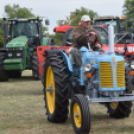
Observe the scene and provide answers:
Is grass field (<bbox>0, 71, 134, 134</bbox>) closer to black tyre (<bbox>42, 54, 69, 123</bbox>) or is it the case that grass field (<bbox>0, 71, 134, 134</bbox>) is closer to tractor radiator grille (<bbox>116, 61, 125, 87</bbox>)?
black tyre (<bbox>42, 54, 69, 123</bbox>)

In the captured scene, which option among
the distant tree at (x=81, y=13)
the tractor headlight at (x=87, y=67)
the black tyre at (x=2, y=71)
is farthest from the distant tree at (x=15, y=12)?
the tractor headlight at (x=87, y=67)

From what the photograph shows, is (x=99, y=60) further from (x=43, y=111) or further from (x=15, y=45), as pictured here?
(x=15, y=45)

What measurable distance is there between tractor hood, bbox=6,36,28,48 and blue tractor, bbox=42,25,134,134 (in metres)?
8.01

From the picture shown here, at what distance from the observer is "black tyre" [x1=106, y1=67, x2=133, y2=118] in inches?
236

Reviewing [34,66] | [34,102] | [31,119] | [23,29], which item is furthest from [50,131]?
[23,29]

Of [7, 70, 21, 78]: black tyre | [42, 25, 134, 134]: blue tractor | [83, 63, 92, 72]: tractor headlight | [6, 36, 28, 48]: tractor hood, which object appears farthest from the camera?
[7, 70, 21, 78]: black tyre

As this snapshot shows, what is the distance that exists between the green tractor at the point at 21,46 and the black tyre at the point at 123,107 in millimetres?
7720

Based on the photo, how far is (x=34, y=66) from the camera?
14.2 meters

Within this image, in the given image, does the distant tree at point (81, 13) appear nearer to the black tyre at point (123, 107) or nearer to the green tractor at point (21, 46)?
the green tractor at point (21, 46)

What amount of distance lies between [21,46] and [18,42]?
0.36 m

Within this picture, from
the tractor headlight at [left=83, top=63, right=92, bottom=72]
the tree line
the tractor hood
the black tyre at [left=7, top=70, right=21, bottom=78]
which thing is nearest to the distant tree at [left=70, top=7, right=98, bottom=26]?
the tree line

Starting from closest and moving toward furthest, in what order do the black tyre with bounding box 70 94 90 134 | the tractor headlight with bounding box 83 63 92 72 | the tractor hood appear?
1. the black tyre with bounding box 70 94 90 134
2. the tractor headlight with bounding box 83 63 92 72
3. the tractor hood

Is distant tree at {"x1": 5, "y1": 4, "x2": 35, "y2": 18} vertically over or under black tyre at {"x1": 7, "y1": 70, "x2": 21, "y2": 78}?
over

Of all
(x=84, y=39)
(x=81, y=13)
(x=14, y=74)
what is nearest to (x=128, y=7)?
(x=81, y=13)
